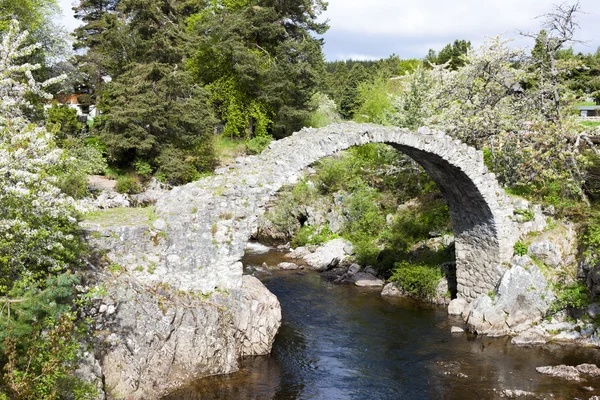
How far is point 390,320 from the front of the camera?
53.9 feet

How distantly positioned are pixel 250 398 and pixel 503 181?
13.0 meters

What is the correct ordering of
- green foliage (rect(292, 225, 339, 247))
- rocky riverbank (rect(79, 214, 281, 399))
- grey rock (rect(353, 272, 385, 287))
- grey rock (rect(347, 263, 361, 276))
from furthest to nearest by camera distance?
1. green foliage (rect(292, 225, 339, 247))
2. grey rock (rect(347, 263, 361, 276))
3. grey rock (rect(353, 272, 385, 287))
4. rocky riverbank (rect(79, 214, 281, 399))

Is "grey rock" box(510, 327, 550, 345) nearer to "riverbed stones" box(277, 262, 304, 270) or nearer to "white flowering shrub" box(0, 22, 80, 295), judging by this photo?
"riverbed stones" box(277, 262, 304, 270)

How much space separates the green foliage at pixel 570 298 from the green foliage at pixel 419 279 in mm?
4234

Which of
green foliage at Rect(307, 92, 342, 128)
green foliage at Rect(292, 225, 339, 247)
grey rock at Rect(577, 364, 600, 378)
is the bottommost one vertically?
grey rock at Rect(577, 364, 600, 378)

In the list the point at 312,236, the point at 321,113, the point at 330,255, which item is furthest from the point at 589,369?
the point at 321,113

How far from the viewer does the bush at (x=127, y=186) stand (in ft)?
95.2

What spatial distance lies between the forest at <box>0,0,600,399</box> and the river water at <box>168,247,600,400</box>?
3.05m

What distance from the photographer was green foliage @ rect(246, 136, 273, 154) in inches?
1417

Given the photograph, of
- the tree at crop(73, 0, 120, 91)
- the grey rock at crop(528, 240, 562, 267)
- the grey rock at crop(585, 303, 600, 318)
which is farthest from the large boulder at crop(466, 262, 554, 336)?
the tree at crop(73, 0, 120, 91)

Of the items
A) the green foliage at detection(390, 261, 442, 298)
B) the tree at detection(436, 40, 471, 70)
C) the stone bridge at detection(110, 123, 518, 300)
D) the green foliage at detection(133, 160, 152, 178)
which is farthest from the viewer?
the tree at detection(436, 40, 471, 70)

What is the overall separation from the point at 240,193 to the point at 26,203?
4949mm

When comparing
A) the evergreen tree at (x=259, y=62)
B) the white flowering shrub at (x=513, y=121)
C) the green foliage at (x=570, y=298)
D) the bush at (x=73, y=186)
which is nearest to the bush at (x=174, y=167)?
the evergreen tree at (x=259, y=62)

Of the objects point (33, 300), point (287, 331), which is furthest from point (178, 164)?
point (33, 300)
